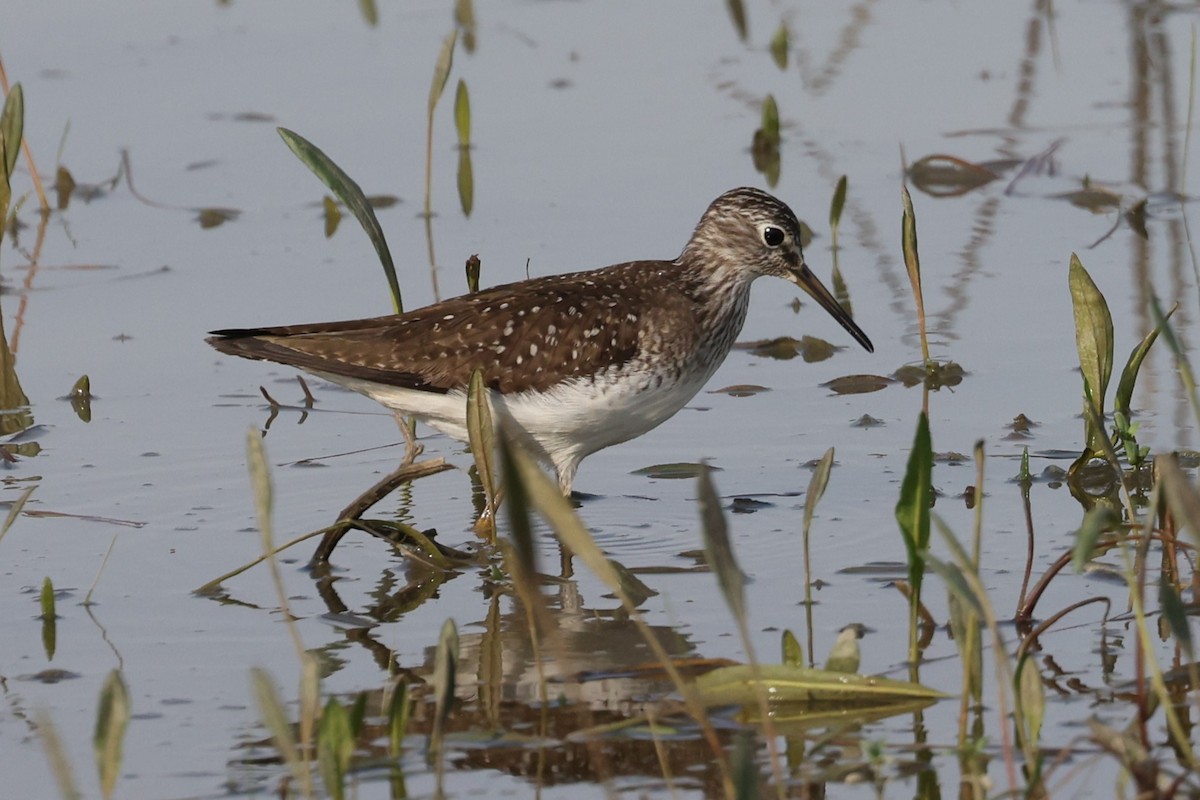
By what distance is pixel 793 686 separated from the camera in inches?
227

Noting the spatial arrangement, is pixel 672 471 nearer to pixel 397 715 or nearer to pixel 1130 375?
pixel 1130 375

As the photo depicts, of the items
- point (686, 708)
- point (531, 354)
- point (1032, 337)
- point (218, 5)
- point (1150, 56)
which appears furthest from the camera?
point (218, 5)

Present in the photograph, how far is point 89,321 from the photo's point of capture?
10.6m

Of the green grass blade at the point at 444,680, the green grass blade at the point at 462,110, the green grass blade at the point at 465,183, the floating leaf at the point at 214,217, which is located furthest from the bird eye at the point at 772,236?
the green grass blade at the point at 444,680

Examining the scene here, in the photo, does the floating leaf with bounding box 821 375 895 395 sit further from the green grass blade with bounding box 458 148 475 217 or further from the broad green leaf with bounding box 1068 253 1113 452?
the green grass blade with bounding box 458 148 475 217

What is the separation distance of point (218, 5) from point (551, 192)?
479cm

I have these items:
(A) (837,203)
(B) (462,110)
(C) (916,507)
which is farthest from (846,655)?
(B) (462,110)

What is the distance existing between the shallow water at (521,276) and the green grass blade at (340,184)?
1.02m

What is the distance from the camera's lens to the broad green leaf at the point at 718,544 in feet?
14.7

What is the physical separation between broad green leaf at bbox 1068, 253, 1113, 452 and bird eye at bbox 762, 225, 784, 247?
2267mm

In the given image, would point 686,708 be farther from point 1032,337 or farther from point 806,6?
point 806,6

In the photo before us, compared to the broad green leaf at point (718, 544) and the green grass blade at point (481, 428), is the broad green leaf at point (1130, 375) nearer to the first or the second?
the green grass blade at point (481, 428)

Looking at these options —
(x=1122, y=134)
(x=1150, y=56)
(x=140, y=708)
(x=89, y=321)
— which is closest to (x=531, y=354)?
(x=140, y=708)

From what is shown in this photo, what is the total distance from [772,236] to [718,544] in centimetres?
495
